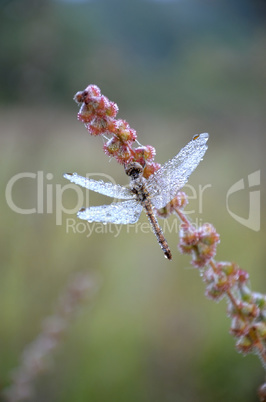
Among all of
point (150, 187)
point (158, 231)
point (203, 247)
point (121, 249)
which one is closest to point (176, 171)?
point (150, 187)

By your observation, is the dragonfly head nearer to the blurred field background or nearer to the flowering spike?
the flowering spike

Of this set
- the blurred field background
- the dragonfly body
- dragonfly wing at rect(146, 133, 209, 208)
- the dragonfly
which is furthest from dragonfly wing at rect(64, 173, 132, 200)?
the blurred field background

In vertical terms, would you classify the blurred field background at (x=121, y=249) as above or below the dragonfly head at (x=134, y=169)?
Answer: above

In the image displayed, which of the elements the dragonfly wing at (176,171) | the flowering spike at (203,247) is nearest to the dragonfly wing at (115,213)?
the dragonfly wing at (176,171)

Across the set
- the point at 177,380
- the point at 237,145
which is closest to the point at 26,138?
the point at 177,380

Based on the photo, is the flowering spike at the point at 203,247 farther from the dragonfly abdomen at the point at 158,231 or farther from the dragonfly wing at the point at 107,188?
the dragonfly wing at the point at 107,188

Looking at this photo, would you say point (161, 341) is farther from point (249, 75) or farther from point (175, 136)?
point (249, 75)

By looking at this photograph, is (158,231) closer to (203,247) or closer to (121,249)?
(203,247)
